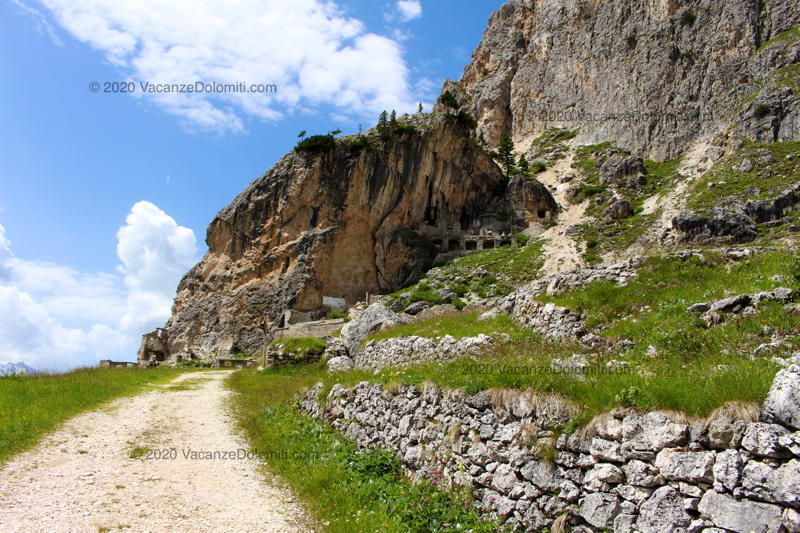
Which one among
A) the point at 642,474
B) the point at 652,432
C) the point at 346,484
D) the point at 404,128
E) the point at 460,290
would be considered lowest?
the point at 346,484

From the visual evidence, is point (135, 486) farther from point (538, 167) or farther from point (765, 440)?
point (538, 167)

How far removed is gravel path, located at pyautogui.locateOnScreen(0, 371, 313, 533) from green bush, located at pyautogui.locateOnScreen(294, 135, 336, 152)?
4095 cm

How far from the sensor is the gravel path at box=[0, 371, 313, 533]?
713cm

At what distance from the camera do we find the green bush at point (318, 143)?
165 feet

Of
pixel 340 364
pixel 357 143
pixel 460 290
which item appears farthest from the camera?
pixel 357 143

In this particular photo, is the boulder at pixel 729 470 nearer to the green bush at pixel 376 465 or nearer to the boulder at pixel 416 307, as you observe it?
the green bush at pixel 376 465

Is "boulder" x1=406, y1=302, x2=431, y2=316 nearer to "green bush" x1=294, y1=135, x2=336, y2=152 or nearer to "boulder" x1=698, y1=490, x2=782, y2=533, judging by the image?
"green bush" x1=294, y1=135, x2=336, y2=152

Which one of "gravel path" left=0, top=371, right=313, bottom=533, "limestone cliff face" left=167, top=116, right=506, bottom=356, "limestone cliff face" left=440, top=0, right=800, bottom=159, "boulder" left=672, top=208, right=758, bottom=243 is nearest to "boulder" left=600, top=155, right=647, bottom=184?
"limestone cliff face" left=440, top=0, right=800, bottom=159

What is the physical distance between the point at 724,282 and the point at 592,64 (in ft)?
268

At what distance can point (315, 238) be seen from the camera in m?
48.8

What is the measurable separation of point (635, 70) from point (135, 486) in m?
82.9

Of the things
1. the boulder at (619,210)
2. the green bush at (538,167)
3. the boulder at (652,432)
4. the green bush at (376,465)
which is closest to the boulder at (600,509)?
the boulder at (652,432)

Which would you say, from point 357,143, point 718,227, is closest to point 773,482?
point 718,227

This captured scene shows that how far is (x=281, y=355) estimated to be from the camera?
25.1m
